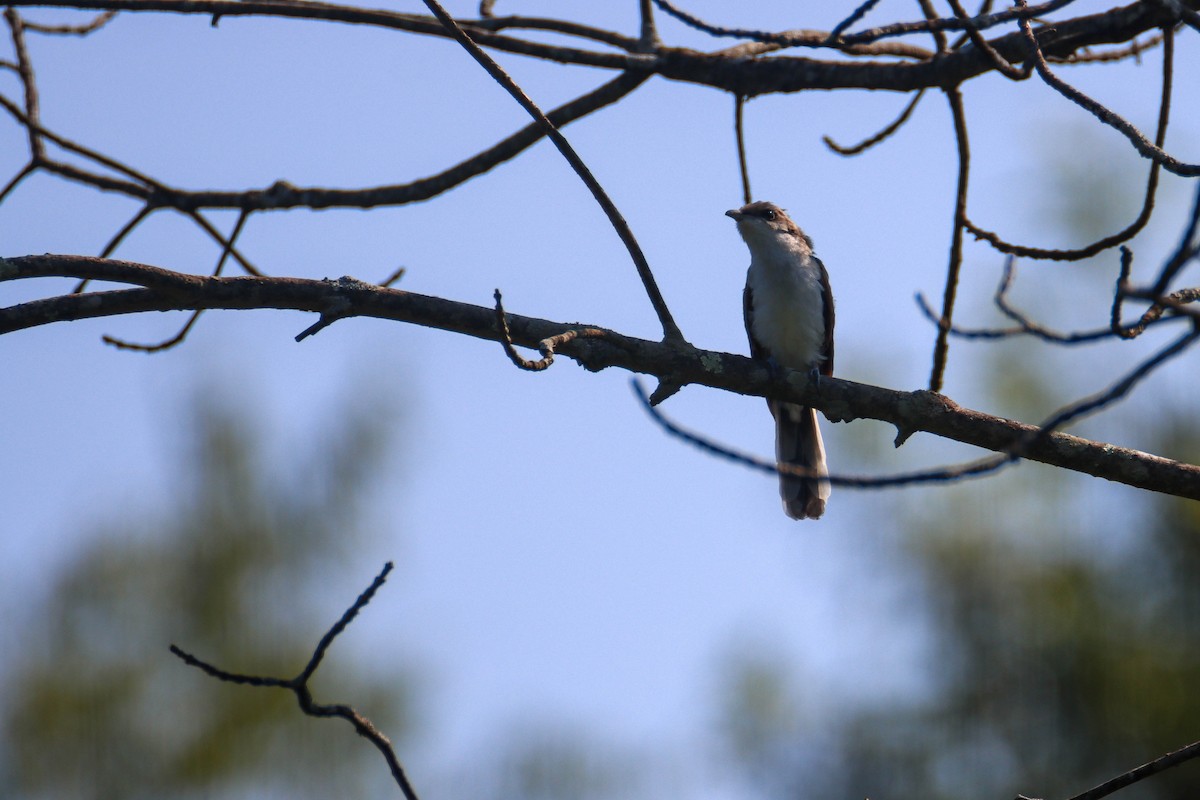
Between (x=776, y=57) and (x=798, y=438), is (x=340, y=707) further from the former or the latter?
(x=798, y=438)

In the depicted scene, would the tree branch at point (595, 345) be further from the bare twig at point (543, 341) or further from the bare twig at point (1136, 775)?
the bare twig at point (1136, 775)

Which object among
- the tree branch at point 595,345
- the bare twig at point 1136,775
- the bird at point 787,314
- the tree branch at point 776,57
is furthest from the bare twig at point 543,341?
the bird at point 787,314

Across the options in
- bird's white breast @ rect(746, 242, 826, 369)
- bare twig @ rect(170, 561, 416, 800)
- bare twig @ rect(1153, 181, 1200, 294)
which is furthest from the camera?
bird's white breast @ rect(746, 242, 826, 369)

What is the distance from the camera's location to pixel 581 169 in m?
3.89

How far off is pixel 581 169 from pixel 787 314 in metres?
3.10

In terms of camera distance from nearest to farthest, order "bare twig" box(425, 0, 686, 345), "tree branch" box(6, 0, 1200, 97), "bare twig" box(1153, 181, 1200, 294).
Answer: "bare twig" box(1153, 181, 1200, 294) < "bare twig" box(425, 0, 686, 345) < "tree branch" box(6, 0, 1200, 97)

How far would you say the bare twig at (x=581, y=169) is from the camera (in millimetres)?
3836

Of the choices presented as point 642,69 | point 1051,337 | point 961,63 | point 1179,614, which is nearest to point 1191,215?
point 1051,337

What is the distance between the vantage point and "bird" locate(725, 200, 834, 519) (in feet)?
22.3

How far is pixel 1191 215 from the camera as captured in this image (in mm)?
1866

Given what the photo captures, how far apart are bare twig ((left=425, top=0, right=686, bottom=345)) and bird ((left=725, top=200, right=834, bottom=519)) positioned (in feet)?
8.94

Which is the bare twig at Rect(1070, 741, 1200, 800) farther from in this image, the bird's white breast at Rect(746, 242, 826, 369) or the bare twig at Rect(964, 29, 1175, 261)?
the bird's white breast at Rect(746, 242, 826, 369)

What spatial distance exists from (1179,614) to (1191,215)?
11667 mm

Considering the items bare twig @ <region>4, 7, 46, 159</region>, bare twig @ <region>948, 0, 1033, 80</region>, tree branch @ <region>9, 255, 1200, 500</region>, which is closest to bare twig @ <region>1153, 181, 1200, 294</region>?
tree branch @ <region>9, 255, 1200, 500</region>
